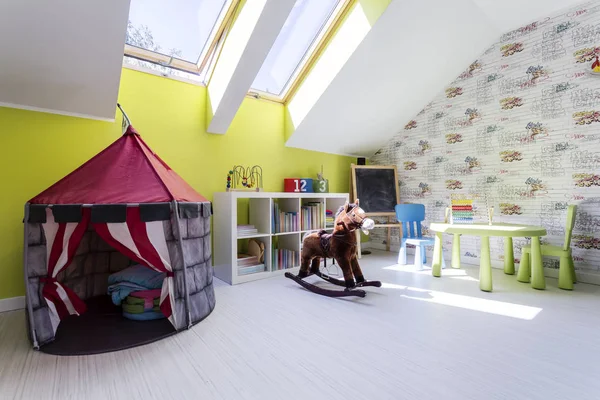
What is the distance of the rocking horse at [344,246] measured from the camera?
2658 mm

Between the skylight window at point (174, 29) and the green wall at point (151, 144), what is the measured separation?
0.83 feet

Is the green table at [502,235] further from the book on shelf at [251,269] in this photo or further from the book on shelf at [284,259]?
the book on shelf at [251,269]

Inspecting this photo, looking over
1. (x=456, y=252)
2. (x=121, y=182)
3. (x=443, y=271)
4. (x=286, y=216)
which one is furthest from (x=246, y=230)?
(x=456, y=252)

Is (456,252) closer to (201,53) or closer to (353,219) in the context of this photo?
(353,219)

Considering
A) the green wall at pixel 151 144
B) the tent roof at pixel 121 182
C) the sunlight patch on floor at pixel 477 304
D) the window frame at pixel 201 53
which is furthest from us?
the window frame at pixel 201 53

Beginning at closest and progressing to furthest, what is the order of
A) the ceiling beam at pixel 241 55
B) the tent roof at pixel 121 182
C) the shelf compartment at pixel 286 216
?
the tent roof at pixel 121 182 < the ceiling beam at pixel 241 55 < the shelf compartment at pixel 286 216

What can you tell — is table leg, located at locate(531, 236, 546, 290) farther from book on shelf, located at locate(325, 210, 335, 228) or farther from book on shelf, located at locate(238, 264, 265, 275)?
book on shelf, located at locate(238, 264, 265, 275)

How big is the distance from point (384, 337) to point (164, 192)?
1754mm

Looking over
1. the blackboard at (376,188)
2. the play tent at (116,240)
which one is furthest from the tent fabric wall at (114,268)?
the blackboard at (376,188)

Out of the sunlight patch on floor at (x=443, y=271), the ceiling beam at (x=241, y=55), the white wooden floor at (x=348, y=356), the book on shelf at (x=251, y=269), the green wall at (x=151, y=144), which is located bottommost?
the white wooden floor at (x=348, y=356)

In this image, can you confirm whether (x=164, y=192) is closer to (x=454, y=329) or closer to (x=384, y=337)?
(x=384, y=337)

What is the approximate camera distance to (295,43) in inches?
143

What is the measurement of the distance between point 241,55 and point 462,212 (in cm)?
278

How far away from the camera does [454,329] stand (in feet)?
6.63
